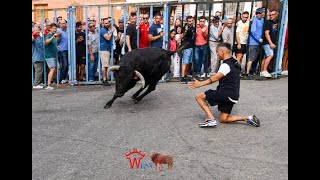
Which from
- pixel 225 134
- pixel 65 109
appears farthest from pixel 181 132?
pixel 65 109

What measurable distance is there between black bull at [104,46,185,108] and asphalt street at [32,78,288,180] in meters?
0.40

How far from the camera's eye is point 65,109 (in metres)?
6.37

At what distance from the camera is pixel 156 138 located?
4605mm

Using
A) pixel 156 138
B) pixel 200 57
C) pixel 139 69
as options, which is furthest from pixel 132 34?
pixel 156 138

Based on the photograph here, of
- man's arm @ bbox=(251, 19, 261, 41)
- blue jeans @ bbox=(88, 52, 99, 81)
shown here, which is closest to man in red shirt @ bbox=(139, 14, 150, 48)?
blue jeans @ bbox=(88, 52, 99, 81)

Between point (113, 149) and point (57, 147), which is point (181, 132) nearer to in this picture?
point (113, 149)

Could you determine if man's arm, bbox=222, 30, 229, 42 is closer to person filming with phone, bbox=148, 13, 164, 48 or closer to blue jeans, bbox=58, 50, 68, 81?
person filming with phone, bbox=148, 13, 164, 48

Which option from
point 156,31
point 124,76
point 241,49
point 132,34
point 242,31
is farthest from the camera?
point 241,49

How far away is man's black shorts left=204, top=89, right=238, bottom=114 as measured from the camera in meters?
4.97

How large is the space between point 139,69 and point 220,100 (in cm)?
196

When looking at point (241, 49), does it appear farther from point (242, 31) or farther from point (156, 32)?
point (156, 32)

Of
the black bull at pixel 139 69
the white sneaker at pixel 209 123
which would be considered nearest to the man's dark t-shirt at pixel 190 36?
the black bull at pixel 139 69

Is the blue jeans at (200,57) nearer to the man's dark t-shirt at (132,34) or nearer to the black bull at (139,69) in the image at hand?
the man's dark t-shirt at (132,34)
